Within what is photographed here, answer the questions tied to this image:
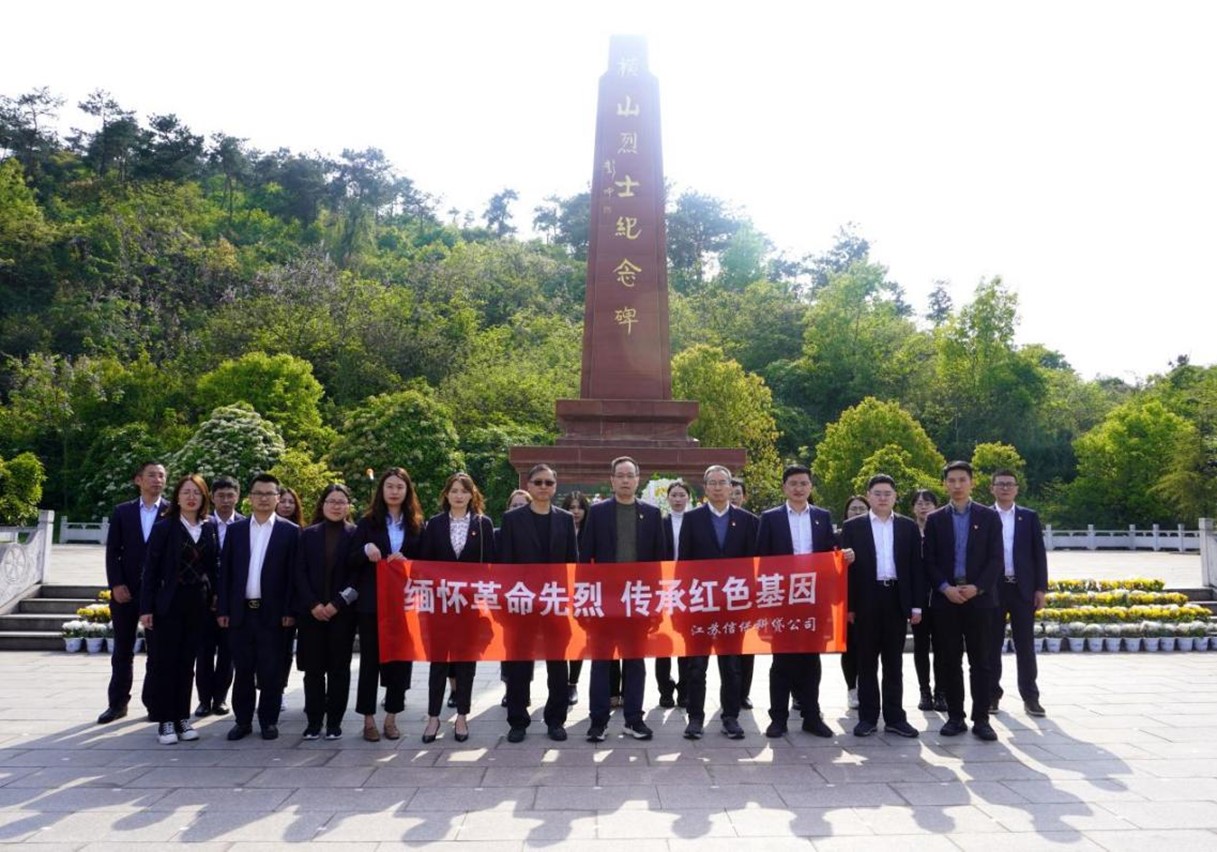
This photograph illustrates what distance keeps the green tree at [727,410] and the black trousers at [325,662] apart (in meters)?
16.6

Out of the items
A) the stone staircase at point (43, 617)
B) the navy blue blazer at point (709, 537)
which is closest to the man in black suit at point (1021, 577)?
the navy blue blazer at point (709, 537)

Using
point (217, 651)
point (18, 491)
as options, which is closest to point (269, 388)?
point (18, 491)

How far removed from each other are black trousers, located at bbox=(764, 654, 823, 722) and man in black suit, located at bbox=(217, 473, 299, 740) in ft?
7.69

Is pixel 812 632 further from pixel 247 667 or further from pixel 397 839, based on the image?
pixel 247 667

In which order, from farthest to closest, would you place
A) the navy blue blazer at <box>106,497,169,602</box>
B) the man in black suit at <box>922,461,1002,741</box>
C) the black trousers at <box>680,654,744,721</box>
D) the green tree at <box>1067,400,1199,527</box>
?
the green tree at <box>1067,400,1199,527</box> → the navy blue blazer at <box>106,497,169,602</box> → the man in black suit at <box>922,461,1002,741</box> → the black trousers at <box>680,654,744,721</box>

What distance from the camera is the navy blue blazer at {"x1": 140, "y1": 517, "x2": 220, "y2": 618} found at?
4473mm

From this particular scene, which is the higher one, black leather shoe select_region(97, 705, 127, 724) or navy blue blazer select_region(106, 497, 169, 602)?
navy blue blazer select_region(106, 497, 169, 602)

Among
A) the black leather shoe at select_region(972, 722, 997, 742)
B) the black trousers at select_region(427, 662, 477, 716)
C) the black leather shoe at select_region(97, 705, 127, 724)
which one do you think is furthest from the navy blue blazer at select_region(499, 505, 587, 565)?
the black leather shoe at select_region(97, 705, 127, 724)

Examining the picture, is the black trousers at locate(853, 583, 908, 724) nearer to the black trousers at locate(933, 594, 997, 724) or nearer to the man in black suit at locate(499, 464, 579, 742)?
the black trousers at locate(933, 594, 997, 724)

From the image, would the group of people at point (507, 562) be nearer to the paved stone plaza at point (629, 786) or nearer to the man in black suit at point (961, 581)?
the man in black suit at point (961, 581)

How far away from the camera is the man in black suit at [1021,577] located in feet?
16.3

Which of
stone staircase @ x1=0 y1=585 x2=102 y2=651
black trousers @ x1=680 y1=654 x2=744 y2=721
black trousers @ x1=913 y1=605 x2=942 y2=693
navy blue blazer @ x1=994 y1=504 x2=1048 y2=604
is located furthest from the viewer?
stone staircase @ x1=0 y1=585 x2=102 y2=651

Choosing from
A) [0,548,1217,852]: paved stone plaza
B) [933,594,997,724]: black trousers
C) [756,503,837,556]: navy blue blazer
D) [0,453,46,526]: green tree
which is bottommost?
[0,548,1217,852]: paved stone plaza

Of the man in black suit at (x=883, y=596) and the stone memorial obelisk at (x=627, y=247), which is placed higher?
the stone memorial obelisk at (x=627, y=247)
